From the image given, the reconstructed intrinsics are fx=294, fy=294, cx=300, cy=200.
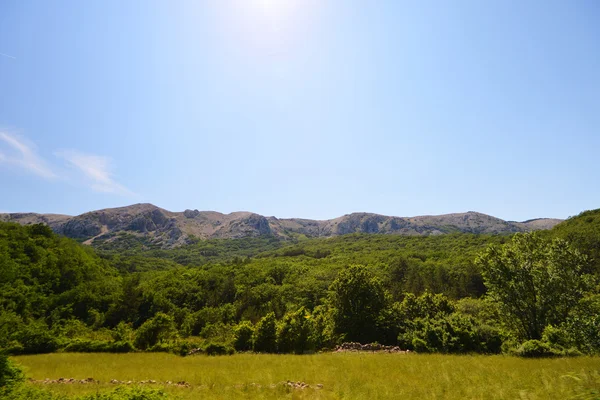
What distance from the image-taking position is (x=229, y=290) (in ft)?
A: 281

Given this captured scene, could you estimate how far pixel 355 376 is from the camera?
1698 cm

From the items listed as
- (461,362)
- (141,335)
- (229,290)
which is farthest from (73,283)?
(461,362)

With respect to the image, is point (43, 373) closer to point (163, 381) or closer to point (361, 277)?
point (163, 381)

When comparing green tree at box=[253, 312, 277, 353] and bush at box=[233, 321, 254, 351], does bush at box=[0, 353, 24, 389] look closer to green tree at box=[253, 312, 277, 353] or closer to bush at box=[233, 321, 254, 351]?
green tree at box=[253, 312, 277, 353]

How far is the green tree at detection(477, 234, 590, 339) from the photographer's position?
2544 cm

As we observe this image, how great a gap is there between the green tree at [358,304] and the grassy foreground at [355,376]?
13670mm

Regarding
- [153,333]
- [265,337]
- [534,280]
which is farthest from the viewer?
[153,333]

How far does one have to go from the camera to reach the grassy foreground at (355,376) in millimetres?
13148

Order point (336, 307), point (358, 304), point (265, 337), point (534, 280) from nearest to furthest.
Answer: point (534, 280), point (265, 337), point (358, 304), point (336, 307)

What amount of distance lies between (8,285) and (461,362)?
82798 mm

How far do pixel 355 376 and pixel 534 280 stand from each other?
793 inches

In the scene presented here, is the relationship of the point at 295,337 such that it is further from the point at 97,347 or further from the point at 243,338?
the point at 97,347

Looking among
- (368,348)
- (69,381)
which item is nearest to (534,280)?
(368,348)

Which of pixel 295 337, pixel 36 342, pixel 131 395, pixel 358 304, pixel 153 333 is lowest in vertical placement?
pixel 36 342
